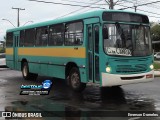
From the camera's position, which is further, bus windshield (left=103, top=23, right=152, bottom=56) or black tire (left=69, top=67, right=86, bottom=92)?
black tire (left=69, top=67, right=86, bottom=92)

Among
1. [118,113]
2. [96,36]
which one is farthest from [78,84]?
[118,113]

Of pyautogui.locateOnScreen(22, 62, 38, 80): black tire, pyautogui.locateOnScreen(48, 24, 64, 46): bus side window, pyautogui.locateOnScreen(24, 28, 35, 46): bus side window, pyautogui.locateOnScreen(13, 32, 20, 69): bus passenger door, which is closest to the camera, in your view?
pyautogui.locateOnScreen(48, 24, 64, 46): bus side window

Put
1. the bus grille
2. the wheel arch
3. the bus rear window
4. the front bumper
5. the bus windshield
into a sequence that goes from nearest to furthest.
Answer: the front bumper
the bus grille
the bus windshield
the bus rear window
the wheel arch

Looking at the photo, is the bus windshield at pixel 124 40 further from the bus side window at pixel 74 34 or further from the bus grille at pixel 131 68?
the bus side window at pixel 74 34

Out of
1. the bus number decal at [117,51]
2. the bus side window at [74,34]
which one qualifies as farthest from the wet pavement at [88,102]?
the bus side window at [74,34]

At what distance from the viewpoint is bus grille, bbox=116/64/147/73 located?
499 inches

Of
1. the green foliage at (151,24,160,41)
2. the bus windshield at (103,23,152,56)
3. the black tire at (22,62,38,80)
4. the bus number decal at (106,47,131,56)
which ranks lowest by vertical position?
the black tire at (22,62,38,80)

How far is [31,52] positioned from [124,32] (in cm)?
753

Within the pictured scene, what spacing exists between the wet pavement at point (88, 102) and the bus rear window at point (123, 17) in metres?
2.79

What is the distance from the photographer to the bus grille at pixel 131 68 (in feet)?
41.5

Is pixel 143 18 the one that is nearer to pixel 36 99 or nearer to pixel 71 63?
pixel 71 63

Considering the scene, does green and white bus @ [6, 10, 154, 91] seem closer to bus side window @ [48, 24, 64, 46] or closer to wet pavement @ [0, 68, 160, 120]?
bus side window @ [48, 24, 64, 46]

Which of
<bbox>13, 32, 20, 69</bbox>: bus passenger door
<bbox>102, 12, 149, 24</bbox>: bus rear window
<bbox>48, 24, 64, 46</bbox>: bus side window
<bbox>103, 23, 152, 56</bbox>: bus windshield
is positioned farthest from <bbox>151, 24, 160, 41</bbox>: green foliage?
<bbox>103, 23, 152, 56</bbox>: bus windshield

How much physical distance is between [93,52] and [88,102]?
225 cm
